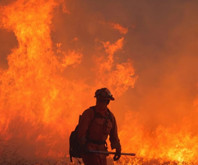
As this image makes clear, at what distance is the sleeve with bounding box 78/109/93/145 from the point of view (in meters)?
7.80

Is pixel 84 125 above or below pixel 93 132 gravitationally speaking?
above

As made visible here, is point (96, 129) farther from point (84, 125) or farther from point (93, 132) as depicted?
point (84, 125)

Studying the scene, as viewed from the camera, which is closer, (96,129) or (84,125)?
(84,125)

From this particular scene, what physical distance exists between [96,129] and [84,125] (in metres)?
0.37

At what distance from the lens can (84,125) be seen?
7.90m

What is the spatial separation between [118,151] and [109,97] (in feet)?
5.37

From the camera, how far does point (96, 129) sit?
26.3 feet

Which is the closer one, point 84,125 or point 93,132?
point 84,125

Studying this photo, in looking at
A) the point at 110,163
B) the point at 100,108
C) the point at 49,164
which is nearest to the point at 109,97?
the point at 100,108

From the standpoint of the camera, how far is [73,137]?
811 cm

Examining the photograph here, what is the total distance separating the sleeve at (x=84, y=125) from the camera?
25.6ft

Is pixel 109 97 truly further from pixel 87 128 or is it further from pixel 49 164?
pixel 49 164

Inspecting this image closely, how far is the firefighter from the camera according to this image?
25.8ft

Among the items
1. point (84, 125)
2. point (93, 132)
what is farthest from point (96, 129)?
point (84, 125)
